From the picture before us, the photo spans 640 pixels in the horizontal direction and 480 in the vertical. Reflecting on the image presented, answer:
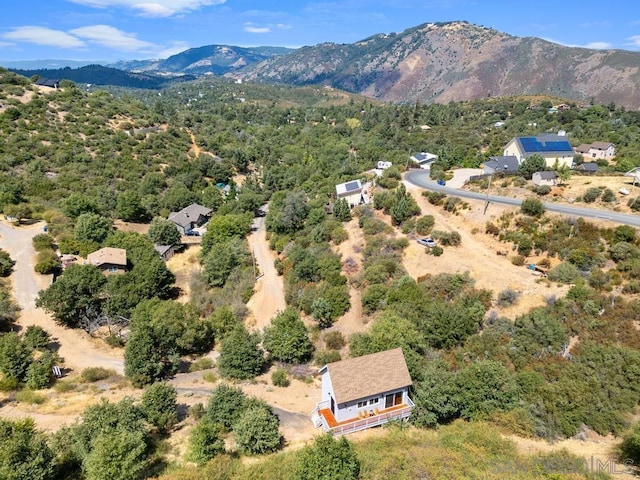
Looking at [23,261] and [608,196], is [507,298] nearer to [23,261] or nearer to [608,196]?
[608,196]

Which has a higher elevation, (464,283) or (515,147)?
(515,147)

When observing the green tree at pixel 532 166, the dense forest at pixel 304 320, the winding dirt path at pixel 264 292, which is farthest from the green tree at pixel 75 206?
the green tree at pixel 532 166

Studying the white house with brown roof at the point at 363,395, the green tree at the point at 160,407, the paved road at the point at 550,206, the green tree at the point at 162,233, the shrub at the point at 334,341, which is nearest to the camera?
the green tree at the point at 160,407

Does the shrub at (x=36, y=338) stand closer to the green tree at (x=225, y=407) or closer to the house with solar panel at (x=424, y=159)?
the green tree at (x=225, y=407)

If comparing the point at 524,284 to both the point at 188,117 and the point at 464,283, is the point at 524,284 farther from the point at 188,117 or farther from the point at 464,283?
the point at 188,117

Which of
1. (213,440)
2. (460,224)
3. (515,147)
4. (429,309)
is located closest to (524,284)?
(429,309)

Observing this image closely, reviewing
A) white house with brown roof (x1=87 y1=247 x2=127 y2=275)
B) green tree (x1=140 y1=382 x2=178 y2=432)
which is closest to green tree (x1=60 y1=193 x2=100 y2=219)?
white house with brown roof (x1=87 y1=247 x2=127 y2=275)
